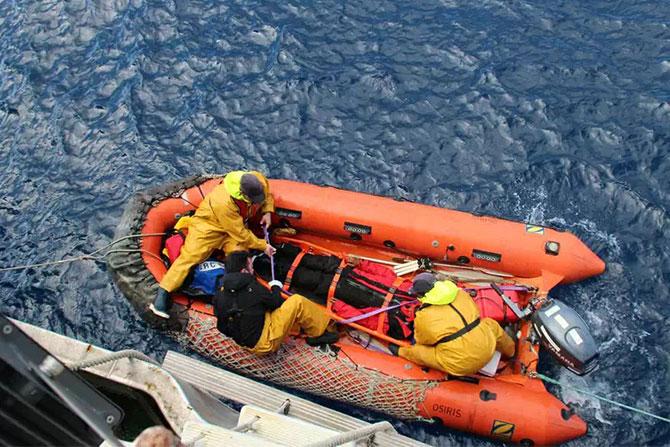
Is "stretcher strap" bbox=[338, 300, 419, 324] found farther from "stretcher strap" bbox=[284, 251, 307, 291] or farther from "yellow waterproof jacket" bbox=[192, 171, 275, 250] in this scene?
"yellow waterproof jacket" bbox=[192, 171, 275, 250]

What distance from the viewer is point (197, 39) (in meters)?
8.31

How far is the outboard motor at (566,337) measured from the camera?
464 cm

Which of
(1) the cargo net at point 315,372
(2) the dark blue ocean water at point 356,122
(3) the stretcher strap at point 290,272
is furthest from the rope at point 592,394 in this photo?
(3) the stretcher strap at point 290,272

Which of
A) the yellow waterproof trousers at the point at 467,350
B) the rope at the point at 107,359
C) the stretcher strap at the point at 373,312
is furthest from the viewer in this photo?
the stretcher strap at the point at 373,312

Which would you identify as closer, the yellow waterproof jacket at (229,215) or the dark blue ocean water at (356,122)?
the yellow waterproof jacket at (229,215)

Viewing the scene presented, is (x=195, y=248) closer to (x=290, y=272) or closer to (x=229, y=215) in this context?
(x=229, y=215)

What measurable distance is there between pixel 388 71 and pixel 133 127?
3.10 m

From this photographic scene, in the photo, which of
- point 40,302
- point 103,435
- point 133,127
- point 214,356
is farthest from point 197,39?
point 103,435

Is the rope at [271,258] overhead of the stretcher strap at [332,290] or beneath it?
overhead

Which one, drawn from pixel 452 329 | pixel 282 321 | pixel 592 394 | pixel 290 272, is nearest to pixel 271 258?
pixel 290 272

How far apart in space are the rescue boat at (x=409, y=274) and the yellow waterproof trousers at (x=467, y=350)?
0.26 meters

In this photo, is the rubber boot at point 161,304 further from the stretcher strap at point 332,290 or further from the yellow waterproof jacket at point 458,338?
the yellow waterproof jacket at point 458,338

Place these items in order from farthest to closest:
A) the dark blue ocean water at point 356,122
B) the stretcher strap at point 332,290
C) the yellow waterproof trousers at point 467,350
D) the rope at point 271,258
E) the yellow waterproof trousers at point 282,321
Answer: the dark blue ocean water at point 356,122 → the rope at point 271,258 → the stretcher strap at point 332,290 → the yellow waterproof trousers at point 282,321 → the yellow waterproof trousers at point 467,350

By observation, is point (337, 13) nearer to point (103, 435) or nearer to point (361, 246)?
point (361, 246)
